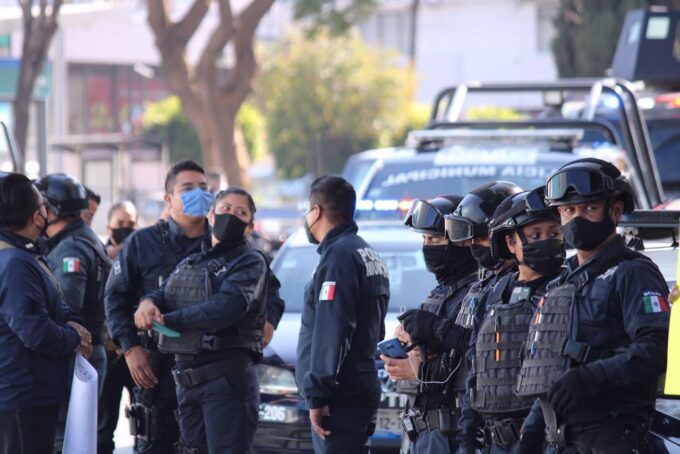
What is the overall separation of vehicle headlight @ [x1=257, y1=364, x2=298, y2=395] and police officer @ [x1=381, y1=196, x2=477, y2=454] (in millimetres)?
1712

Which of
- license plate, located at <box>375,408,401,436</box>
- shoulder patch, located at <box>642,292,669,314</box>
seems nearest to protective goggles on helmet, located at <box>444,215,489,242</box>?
shoulder patch, located at <box>642,292,669,314</box>

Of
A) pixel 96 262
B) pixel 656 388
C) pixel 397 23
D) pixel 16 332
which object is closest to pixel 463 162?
pixel 96 262

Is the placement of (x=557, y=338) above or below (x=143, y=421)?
above

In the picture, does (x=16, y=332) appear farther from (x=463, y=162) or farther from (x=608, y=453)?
(x=463, y=162)

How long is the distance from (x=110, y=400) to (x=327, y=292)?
2728 millimetres

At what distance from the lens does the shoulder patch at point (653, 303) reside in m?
4.32

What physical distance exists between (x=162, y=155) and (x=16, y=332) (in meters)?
26.9

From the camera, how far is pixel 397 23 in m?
62.2

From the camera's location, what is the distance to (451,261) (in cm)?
577

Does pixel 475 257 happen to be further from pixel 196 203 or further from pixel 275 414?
pixel 275 414

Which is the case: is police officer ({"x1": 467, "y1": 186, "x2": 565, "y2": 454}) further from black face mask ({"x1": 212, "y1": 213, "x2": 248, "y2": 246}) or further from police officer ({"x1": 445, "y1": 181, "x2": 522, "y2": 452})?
black face mask ({"x1": 212, "y1": 213, "x2": 248, "y2": 246})

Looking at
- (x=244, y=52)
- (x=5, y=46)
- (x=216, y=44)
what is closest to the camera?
(x=216, y=44)

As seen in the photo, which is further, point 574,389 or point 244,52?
point 244,52

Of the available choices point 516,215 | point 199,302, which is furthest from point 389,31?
point 516,215
